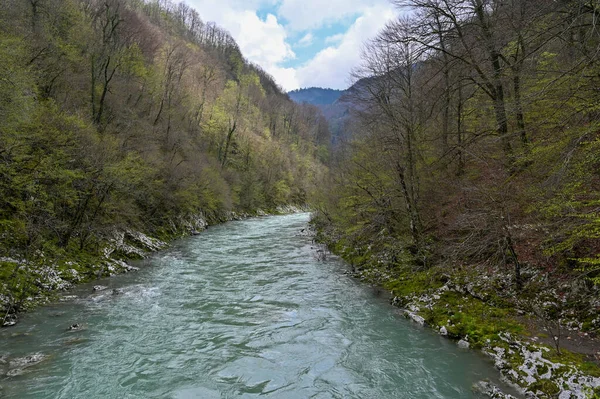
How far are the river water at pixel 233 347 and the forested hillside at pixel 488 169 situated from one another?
1492mm

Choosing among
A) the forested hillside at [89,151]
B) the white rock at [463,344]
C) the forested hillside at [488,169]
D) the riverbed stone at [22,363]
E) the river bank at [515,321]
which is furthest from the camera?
the forested hillside at [89,151]

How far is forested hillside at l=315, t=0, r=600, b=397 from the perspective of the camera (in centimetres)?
645

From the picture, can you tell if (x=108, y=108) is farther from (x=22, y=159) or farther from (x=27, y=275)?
(x=27, y=275)

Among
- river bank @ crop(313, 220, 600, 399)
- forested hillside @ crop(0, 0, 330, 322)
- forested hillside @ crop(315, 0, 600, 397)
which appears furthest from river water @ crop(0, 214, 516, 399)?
forested hillside @ crop(0, 0, 330, 322)

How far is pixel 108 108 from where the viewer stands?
21.8 metres

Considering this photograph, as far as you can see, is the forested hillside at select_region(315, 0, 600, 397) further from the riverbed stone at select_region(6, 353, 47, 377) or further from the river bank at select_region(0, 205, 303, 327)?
the river bank at select_region(0, 205, 303, 327)

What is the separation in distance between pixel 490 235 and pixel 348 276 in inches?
241

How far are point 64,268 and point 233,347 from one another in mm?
7846

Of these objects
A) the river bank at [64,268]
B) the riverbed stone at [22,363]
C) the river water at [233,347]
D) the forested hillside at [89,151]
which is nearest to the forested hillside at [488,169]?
the river water at [233,347]

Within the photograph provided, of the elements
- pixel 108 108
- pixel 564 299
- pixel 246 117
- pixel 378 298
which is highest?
pixel 246 117

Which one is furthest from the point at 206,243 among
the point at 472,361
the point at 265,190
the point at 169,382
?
the point at 265,190

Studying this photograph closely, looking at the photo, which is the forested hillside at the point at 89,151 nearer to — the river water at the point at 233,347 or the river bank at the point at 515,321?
the river water at the point at 233,347

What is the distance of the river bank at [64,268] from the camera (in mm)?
8531

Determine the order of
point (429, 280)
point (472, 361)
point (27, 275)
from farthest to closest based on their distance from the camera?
1. point (429, 280)
2. point (27, 275)
3. point (472, 361)
